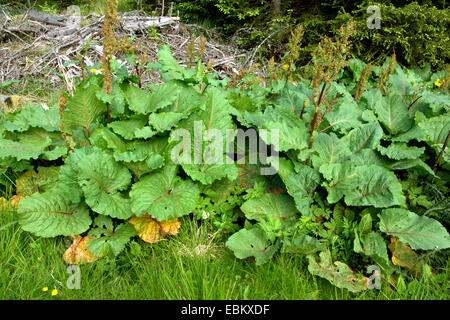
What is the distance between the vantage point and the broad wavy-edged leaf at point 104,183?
6.16ft

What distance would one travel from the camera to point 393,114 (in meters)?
2.53

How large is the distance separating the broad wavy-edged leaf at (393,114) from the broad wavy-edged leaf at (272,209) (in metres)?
1.01

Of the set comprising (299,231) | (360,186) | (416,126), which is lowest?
(299,231)

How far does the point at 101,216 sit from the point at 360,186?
62.6 inches

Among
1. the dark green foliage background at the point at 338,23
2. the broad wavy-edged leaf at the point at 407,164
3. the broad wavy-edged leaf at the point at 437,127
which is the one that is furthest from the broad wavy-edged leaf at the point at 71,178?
the dark green foliage background at the point at 338,23

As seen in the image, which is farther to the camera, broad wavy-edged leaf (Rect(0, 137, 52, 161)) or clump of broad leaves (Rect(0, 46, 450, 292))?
broad wavy-edged leaf (Rect(0, 137, 52, 161))

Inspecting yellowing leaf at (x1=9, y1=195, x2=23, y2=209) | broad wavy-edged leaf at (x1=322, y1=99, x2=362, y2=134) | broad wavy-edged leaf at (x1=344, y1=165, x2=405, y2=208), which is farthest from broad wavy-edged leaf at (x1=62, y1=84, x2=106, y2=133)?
broad wavy-edged leaf at (x1=344, y1=165, x2=405, y2=208)

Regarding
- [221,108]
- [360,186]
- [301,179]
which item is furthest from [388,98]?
[221,108]

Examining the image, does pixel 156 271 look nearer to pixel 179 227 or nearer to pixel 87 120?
pixel 179 227

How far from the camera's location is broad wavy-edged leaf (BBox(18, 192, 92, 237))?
1.87m

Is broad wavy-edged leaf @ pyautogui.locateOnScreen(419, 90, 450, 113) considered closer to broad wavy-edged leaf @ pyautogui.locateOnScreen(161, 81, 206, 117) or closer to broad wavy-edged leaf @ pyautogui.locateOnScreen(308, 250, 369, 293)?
broad wavy-edged leaf @ pyautogui.locateOnScreen(308, 250, 369, 293)

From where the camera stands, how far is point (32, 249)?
1.92 metres

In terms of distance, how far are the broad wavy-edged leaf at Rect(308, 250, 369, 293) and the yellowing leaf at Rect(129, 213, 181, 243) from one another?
0.82 metres

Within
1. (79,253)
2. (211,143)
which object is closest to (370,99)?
(211,143)
